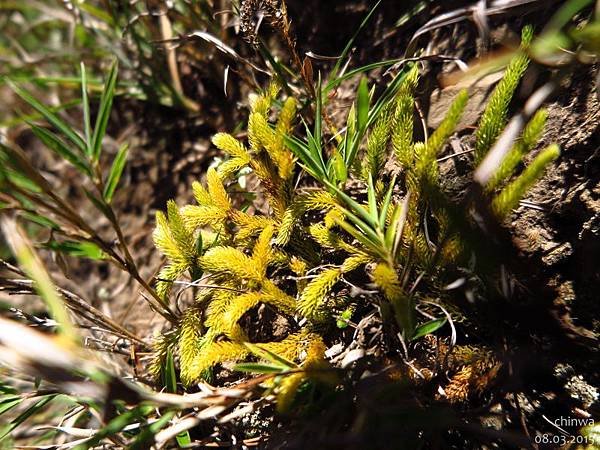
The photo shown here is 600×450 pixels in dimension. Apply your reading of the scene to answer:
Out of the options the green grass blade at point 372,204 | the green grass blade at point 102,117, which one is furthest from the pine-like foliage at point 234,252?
the green grass blade at point 102,117

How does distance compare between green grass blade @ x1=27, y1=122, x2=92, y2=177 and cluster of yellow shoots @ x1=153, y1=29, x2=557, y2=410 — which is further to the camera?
green grass blade @ x1=27, y1=122, x2=92, y2=177

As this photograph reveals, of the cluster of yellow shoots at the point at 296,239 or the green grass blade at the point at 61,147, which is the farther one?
the green grass blade at the point at 61,147

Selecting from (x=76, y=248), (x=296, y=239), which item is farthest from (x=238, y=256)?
(x=76, y=248)

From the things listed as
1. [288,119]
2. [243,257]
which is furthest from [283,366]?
[288,119]

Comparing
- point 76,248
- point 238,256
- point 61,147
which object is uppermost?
point 61,147

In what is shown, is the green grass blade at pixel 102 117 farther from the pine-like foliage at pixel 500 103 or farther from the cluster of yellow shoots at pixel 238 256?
the pine-like foliage at pixel 500 103

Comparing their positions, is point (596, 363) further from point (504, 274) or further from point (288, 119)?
point (288, 119)

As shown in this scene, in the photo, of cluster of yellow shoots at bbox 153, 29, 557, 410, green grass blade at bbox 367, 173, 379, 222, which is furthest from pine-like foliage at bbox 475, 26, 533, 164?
green grass blade at bbox 367, 173, 379, 222

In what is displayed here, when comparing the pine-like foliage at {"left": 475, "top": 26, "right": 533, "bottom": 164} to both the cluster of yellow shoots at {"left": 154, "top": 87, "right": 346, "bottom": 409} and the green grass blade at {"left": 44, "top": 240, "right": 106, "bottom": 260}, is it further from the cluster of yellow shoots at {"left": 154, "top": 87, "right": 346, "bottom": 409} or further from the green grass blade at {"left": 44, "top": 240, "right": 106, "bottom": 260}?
the green grass blade at {"left": 44, "top": 240, "right": 106, "bottom": 260}

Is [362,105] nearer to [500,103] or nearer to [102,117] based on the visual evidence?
[500,103]
